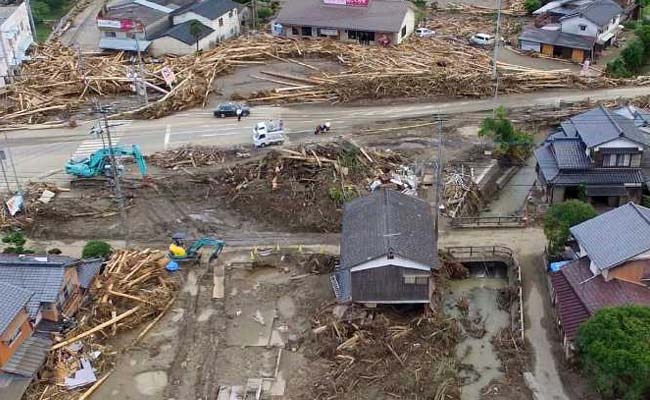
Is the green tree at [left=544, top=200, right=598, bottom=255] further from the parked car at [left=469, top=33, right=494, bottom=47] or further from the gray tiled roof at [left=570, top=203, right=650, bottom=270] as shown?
the parked car at [left=469, top=33, right=494, bottom=47]

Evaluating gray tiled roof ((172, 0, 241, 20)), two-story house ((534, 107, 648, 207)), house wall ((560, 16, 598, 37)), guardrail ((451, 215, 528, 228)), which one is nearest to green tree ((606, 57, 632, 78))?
house wall ((560, 16, 598, 37))

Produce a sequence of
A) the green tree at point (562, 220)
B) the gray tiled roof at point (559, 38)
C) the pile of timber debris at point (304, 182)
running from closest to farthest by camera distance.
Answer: the green tree at point (562, 220) → the pile of timber debris at point (304, 182) → the gray tiled roof at point (559, 38)

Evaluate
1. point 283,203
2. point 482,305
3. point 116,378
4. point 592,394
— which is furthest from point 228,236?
point 592,394

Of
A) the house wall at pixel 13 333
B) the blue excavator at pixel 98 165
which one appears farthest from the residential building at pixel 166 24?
the house wall at pixel 13 333

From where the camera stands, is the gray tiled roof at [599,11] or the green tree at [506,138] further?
the gray tiled roof at [599,11]

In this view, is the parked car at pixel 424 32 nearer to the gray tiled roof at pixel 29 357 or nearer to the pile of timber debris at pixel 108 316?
the pile of timber debris at pixel 108 316

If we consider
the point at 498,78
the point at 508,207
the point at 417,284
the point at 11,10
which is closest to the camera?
the point at 417,284

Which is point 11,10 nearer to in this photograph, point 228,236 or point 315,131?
point 315,131
